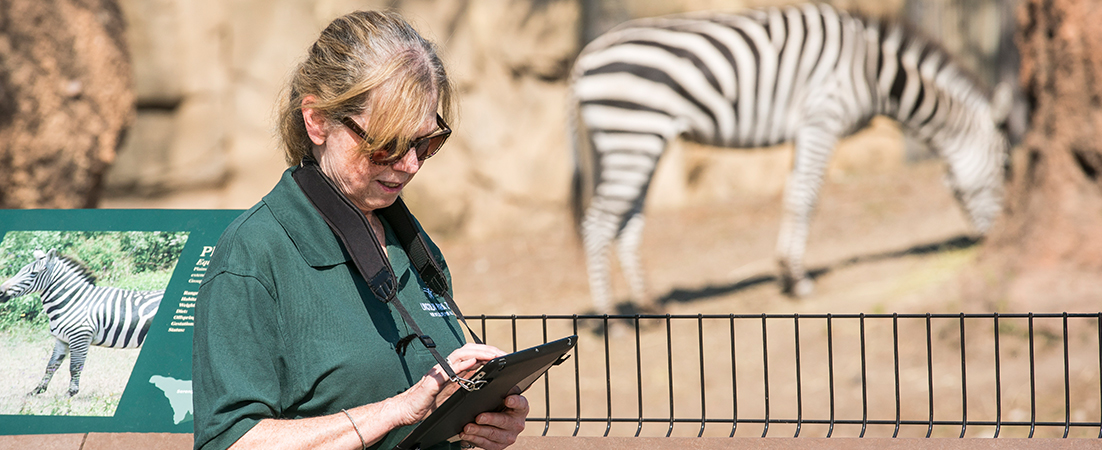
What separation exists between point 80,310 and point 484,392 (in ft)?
5.04

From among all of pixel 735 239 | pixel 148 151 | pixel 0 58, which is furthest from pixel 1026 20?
pixel 148 151

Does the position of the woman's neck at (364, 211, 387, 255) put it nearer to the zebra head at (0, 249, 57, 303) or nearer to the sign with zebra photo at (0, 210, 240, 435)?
the sign with zebra photo at (0, 210, 240, 435)

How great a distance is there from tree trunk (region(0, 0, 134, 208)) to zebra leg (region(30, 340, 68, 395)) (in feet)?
A: 9.42

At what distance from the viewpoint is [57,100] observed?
5.07 m

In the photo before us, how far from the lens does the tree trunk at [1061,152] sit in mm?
5434

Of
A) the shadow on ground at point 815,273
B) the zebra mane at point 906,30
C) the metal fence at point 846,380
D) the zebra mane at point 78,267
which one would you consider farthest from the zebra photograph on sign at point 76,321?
the zebra mane at point 906,30

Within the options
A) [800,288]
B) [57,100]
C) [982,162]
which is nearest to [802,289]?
[800,288]

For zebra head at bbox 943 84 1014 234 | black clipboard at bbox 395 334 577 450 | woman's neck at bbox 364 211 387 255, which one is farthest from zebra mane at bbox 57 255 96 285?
zebra head at bbox 943 84 1014 234

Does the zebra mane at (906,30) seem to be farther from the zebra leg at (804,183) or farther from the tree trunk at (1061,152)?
the tree trunk at (1061,152)

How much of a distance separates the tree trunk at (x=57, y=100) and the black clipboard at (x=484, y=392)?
4.27 metres

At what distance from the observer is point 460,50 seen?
11562mm

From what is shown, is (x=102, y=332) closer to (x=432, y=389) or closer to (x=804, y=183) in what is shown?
(x=432, y=389)

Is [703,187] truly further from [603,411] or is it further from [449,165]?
[603,411]

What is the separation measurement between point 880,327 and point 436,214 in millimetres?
6192
